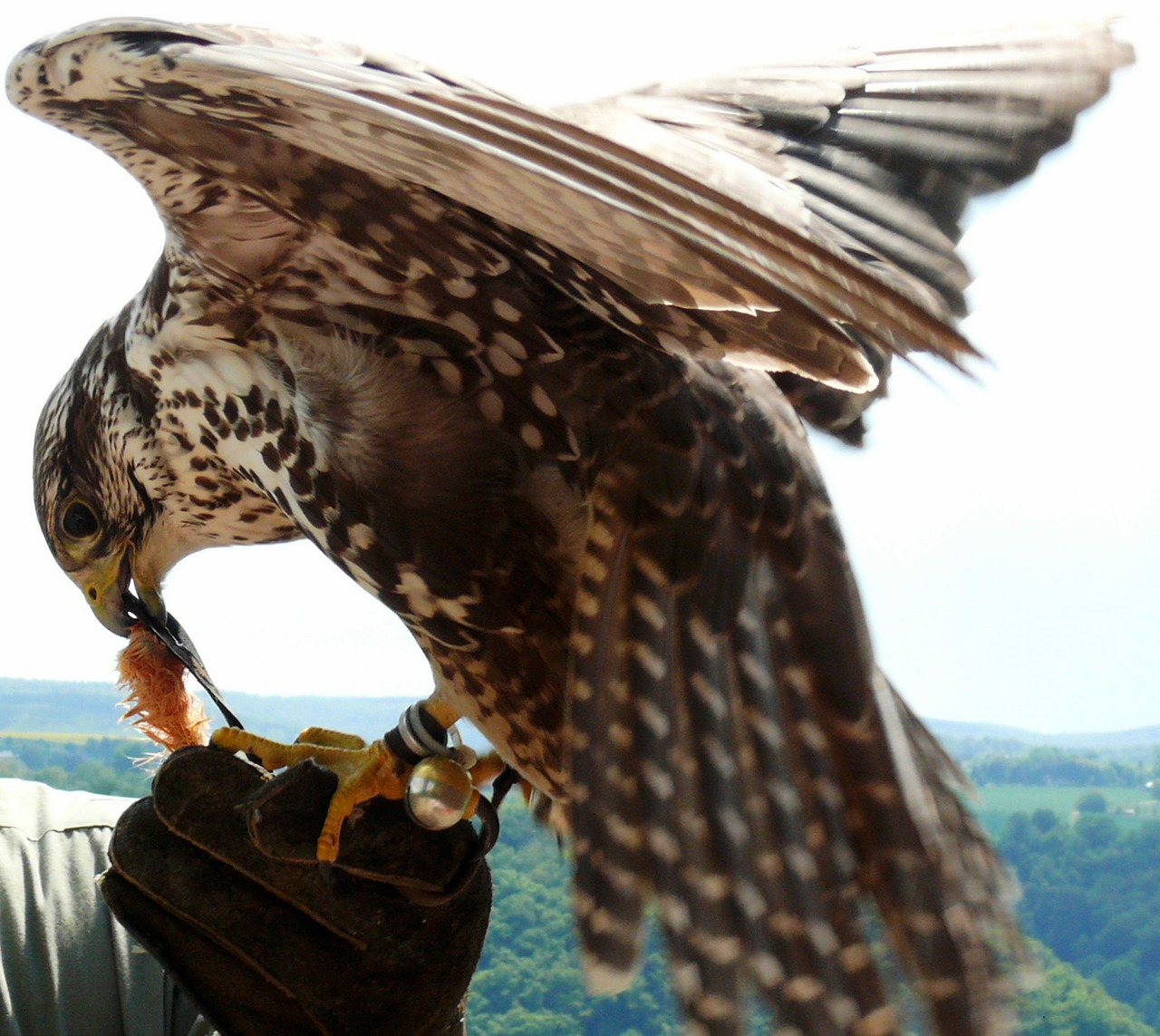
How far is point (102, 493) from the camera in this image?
144 centimetres

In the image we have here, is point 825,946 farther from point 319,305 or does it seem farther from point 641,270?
point 319,305

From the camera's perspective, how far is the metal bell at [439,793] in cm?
117

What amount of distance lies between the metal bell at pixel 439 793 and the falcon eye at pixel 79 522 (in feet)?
1.84

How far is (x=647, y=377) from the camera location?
1.04 meters

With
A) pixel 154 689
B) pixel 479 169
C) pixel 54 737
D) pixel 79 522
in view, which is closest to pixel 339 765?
pixel 154 689

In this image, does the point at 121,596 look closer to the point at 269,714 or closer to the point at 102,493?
the point at 102,493

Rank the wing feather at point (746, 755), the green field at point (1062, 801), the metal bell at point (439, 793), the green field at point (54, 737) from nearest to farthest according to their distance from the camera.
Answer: the wing feather at point (746, 755)
the metal bell at point (439, 793)
the green field at point (54, 737)
the green field at point (1062, 801)

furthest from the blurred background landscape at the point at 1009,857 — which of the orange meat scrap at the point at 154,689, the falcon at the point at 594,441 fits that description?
the falcon at the point at 594,441

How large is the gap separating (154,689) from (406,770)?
44 centimetres

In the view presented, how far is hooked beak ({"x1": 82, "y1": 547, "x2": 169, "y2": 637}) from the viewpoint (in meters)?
1.48

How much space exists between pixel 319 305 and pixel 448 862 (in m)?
0.58

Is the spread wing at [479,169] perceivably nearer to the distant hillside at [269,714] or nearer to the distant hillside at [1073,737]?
the distant hillside at [269,714]

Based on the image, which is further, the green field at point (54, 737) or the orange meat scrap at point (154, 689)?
the green field at point (54, 737)

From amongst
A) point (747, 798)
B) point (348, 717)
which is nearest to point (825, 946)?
point (747, 798)
